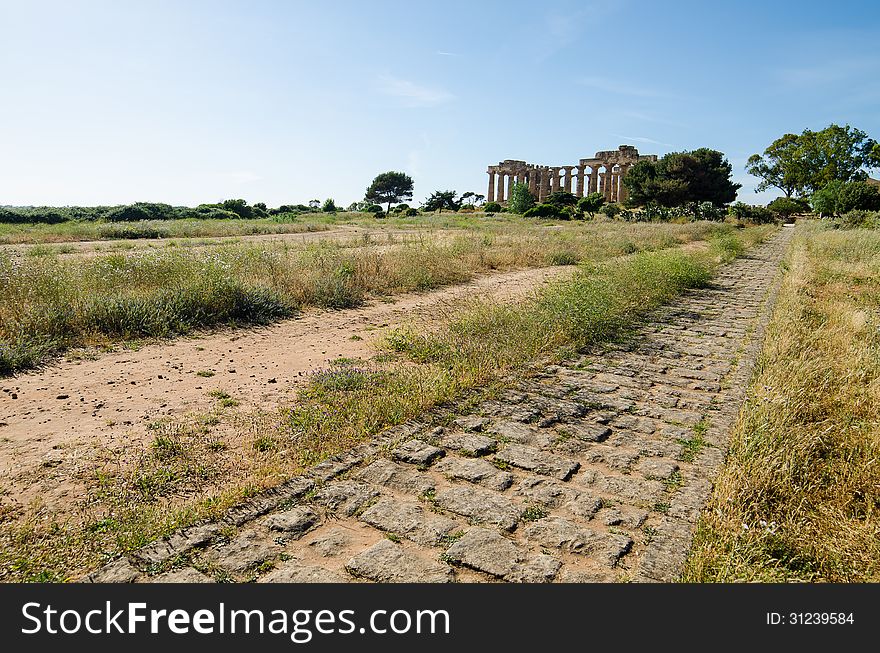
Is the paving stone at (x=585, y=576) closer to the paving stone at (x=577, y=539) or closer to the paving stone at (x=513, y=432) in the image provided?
the paving stone at (x=577, y=539)

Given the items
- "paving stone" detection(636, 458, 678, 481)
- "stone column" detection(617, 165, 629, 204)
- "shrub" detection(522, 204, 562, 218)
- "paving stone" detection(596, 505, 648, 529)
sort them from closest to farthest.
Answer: "paving stone" detection(596, 505, 648, 529) → "paving stone" detection(636, 458, 678, 481) → "shrub" detection(522, 204, 562, 218) → "stone column" detection(617, 165, 629, 204)

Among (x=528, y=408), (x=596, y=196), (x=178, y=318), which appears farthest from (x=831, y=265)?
(x=596, y=196)

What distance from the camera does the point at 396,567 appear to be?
2.71 m

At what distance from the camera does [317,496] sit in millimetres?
3359

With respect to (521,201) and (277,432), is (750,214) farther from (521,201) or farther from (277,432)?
(277,432)

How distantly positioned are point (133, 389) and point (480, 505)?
3.74 metres

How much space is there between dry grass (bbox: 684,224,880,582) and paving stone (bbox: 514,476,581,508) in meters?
0.75

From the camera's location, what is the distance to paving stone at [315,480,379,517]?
3254 millimetres

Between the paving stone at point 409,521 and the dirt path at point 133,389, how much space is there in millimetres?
1787

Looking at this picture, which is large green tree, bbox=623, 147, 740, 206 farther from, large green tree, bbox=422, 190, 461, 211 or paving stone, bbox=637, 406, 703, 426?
paving stone, bbox=637, 406, 703, 426

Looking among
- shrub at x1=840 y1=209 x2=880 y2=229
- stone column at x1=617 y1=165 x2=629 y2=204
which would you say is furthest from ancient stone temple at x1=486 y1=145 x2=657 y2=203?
shrub at x1=840 y1=209 x2=880 y2=229

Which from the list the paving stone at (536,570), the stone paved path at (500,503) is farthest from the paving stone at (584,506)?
the paving stone at (536,570)

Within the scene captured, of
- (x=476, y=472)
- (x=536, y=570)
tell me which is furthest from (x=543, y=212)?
(x=536, y=570)
